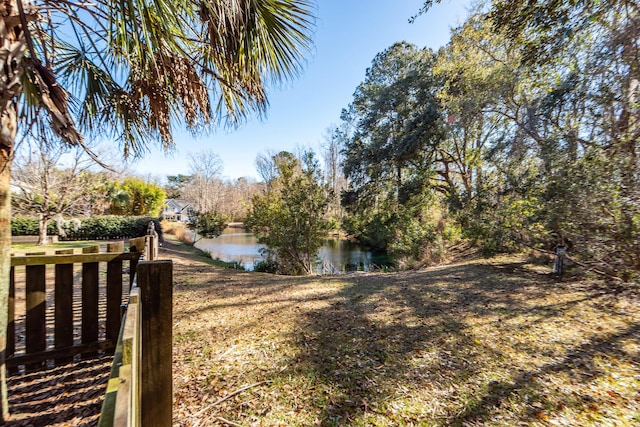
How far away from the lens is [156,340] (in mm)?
1134

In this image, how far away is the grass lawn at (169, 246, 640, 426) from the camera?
6.61 feet

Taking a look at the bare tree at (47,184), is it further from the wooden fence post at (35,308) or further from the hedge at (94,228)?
the wooden fence post at (35,308)

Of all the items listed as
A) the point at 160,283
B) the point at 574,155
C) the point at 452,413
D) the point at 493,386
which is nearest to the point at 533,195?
the point at 574,155

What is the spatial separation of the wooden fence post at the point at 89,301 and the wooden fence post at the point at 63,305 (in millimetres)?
92

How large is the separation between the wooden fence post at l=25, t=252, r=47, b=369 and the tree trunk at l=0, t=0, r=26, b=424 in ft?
2.03

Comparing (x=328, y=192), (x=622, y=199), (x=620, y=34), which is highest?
(x=620, y=34)

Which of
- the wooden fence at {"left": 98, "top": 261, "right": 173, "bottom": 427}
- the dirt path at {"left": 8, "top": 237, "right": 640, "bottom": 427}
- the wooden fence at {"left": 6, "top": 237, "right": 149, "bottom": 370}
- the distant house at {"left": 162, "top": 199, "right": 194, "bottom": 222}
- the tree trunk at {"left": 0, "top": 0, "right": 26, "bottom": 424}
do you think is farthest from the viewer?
the distant house at {"left": 162, "top": 199, "right": 194, "bottom": 222}

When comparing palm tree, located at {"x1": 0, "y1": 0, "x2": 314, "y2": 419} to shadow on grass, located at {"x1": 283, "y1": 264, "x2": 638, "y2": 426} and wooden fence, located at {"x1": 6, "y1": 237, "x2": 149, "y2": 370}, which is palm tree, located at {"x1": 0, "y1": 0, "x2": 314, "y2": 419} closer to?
wooden fence, located at {"x1": 6, "y1": 237, "x2": 149, "y2": 370}

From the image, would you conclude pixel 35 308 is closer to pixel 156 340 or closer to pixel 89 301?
pixel 89 301

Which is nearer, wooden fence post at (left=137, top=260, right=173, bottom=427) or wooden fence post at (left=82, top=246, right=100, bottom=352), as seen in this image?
wooden fence post at (left=137, top=260, right=173, bottom=427)

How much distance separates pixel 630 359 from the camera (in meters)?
2.71

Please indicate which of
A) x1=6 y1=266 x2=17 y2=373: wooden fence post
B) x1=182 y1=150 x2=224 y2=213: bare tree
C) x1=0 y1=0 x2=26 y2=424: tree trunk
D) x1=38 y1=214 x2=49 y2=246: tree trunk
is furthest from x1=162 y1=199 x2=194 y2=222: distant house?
x1=0 y1=0 x2=26 y2=424: tree trunk

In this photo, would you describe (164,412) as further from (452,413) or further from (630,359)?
(630,359)

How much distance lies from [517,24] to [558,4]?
525 mm
